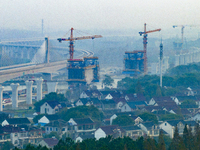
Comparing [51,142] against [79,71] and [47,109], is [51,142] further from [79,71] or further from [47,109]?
[79,71]

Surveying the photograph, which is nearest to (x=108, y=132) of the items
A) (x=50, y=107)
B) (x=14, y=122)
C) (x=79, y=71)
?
(x=14, y=122)

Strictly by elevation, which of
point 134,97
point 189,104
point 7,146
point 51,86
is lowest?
point 7,146

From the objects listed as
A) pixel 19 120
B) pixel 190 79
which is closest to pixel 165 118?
pixel 19 120

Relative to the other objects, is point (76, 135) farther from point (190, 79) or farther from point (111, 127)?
point (190, 79)

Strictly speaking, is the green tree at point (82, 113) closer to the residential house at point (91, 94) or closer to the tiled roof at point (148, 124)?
the tiled roof at point (148, 124)

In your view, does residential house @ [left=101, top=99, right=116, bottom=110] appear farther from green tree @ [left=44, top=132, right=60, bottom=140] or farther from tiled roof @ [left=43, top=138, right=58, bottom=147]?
tiled roof @ [left=43, top=138, right=58, bottom=147]
